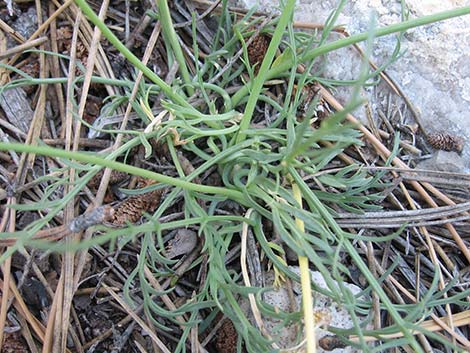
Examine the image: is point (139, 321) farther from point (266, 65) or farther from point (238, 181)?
point (266, 65)

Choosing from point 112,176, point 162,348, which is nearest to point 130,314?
point 162,348

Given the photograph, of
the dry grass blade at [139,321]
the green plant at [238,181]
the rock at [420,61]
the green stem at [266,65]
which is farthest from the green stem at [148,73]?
the dry grass blade at [139,321]

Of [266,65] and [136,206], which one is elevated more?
[266,65]

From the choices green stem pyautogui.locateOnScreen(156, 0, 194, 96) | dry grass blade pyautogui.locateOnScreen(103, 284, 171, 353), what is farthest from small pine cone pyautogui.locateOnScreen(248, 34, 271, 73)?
dry grass blade pyautogui.locateOnScreen(103, 284, 171, 353)

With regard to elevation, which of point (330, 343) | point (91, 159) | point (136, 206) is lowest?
point (330, 343)

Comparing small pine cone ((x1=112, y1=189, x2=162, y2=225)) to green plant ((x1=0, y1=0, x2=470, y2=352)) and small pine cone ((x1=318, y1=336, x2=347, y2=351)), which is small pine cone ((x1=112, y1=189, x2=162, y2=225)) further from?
small pine cone ((x1=318, y1=336, x2=347, y2=351))

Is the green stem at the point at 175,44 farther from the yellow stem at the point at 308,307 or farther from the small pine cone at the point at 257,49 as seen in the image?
the yellow stem at the point at 308,307

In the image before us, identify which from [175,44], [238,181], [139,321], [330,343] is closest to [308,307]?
[330,343]
